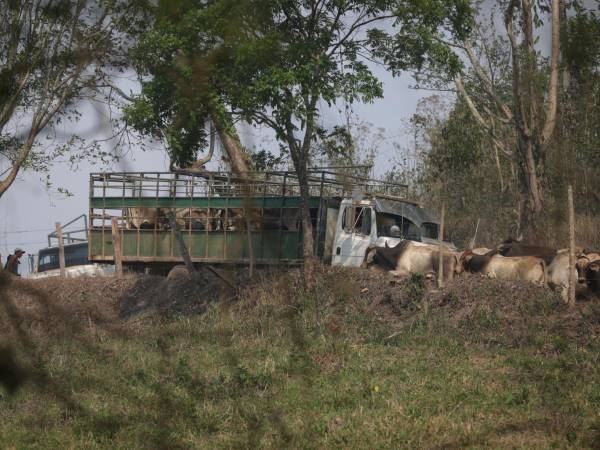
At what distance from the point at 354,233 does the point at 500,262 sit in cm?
317

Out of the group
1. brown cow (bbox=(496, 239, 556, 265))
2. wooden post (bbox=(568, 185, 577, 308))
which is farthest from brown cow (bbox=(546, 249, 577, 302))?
brown cow (bbox=(496, 239, 556, 265))

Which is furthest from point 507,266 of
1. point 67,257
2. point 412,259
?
point 67,257

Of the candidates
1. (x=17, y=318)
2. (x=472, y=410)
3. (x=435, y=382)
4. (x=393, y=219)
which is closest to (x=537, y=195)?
(x=393, y=219)

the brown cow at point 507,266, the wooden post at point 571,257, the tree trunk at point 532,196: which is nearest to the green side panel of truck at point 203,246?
the brown cow at point 507,266

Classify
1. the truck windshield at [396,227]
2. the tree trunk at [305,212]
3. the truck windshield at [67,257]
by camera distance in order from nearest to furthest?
the tree trunk at [305,212]
the truck windshield at [396,227]
the truck windshield at [67,257]

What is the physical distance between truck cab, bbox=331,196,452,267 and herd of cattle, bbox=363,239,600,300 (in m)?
0.45

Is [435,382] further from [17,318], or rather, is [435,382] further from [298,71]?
[17,318]

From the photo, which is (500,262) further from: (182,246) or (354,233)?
(182,246)

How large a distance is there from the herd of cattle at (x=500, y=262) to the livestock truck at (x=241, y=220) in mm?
838

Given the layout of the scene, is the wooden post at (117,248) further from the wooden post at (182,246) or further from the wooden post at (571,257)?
the wooden post at (571,257)

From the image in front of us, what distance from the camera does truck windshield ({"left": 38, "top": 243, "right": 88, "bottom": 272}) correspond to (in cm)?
2278

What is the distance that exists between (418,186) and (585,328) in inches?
694

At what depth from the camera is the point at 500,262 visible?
13.4 metres

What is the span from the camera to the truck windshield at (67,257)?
897 inches
